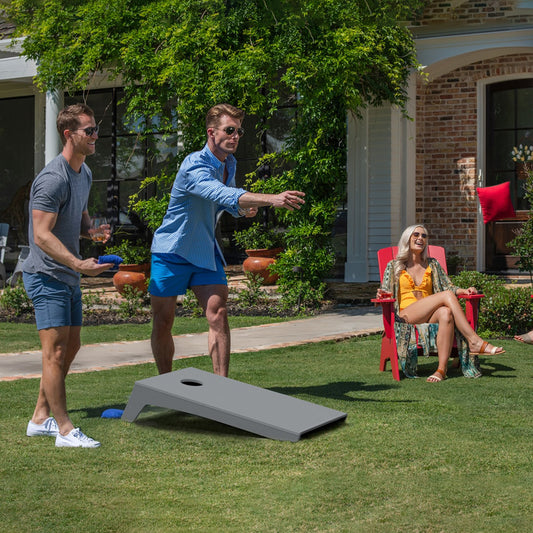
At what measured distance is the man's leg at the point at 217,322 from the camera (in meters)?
5.13

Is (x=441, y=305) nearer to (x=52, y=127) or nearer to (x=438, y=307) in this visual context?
(x=438, y=307)

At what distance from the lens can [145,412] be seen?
5.05m

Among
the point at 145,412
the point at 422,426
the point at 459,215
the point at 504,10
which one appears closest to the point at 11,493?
the point at 145,412

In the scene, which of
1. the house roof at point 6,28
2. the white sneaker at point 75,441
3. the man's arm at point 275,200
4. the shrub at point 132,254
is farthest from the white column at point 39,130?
the white sneaker at point 75,441

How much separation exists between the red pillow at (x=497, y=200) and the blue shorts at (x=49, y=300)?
8.33 m

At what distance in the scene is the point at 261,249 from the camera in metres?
12.8

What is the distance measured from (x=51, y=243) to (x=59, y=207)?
0.26 m

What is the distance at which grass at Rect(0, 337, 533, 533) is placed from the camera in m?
3.18

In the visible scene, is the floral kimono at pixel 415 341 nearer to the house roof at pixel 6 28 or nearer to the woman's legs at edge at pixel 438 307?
the woman's legs at edge at pixel 438 307

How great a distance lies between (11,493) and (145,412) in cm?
158

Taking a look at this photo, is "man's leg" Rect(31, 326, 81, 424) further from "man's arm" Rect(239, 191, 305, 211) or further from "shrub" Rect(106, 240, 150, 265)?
"shrub" Rect(106, 240, 150, 265)

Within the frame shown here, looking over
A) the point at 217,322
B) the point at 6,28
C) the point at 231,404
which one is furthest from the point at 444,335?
the point at 6,28

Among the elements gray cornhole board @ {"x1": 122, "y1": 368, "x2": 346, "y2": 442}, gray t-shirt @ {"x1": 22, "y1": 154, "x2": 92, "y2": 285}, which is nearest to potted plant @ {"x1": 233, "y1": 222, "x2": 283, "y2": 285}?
gray cornhole board @ {"x1": 122, "y1": 368, "x2": 346, "y2": 442}

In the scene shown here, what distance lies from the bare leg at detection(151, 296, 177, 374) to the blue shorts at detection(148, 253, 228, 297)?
0.18 feet
